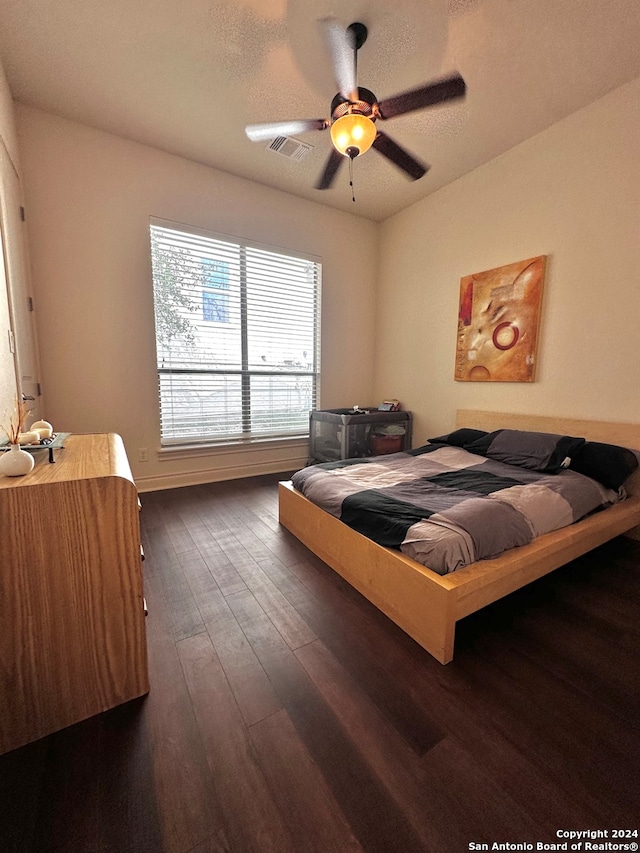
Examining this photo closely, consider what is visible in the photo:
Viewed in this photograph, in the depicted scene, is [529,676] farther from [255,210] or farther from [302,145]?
[255,210]

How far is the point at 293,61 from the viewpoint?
2.00 meters

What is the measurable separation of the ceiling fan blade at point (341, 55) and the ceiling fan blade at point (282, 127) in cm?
19

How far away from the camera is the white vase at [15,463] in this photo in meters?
0.95

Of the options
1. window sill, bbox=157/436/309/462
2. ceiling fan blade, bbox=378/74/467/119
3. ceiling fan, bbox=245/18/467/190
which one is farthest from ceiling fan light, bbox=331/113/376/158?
window sill, bbox=157/436/309/462

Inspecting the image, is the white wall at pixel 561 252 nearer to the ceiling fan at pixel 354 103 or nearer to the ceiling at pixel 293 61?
the ceiling at pixel 293 61

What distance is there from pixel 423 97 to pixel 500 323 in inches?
72.8

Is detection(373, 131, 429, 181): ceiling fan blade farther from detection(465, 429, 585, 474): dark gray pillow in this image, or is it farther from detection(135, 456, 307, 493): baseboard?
detection(135, 456, 307, 493): baseboard

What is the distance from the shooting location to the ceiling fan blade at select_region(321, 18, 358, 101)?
4.74 feet

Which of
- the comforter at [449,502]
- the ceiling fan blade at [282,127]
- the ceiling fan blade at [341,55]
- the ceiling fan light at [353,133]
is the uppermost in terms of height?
the ceiling fan blade at [341,55]

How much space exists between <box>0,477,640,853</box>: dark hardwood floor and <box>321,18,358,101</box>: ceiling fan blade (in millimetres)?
2516

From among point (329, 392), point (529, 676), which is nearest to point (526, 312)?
point (329, 392)

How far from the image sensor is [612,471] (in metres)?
2.10

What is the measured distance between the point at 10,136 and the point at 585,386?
4.33 m

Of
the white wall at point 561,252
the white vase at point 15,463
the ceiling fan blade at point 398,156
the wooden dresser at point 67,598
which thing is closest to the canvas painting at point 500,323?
the white wall at point 561,252
